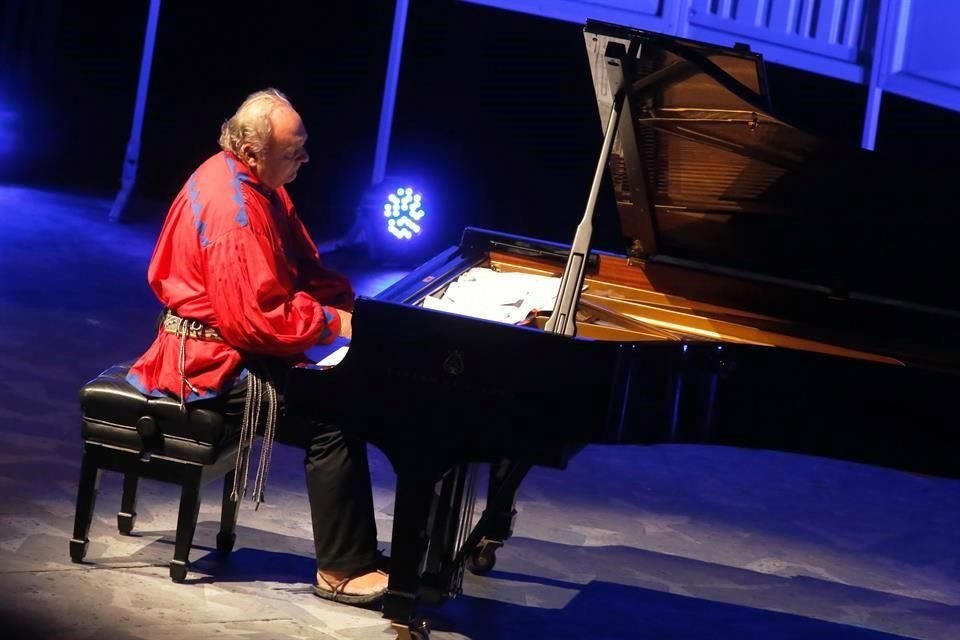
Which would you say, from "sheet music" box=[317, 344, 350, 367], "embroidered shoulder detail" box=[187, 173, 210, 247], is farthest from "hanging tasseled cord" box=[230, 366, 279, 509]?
"embroidered shoulder detail" box=[187, 173, 210, 247]

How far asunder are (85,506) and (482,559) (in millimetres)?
1085

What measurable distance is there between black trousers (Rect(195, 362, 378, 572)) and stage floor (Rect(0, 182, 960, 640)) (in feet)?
0.45

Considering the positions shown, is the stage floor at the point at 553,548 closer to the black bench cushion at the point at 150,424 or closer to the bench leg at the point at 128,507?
the bench leg at the point at 128,507

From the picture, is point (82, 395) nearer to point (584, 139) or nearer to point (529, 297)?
point (529, 297)

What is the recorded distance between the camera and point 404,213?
8.27m

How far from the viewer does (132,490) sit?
3.53 meters

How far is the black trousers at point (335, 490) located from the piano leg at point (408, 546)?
29cm

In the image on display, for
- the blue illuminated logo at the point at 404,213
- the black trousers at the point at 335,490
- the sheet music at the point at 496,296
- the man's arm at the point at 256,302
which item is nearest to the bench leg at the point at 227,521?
the black trousers at the point at 335,490

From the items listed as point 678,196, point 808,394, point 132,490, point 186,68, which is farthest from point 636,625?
point 186,68

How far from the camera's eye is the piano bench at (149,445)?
324 cm

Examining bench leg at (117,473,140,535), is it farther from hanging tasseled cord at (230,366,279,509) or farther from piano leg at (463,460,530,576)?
piano leg at (463,460,530,576)

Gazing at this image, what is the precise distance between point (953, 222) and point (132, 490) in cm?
221

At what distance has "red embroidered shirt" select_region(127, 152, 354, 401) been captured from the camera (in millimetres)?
3127

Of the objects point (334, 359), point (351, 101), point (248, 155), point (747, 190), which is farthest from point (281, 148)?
point (351, 101)
